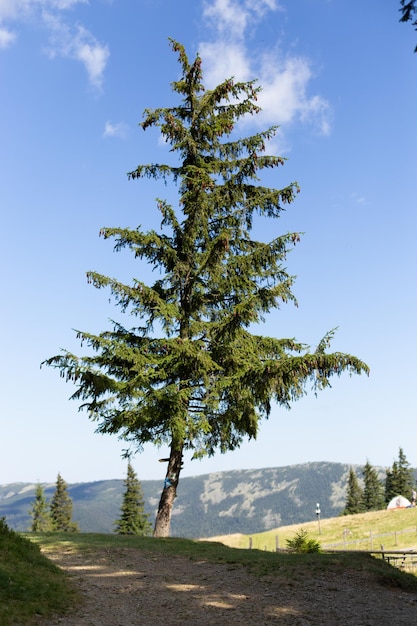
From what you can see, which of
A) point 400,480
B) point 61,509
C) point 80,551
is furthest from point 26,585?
point 400,480

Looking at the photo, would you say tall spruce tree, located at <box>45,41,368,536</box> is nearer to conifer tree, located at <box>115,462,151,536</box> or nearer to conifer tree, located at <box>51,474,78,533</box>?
conifer tree, located at <box>115,462,151,536</box>

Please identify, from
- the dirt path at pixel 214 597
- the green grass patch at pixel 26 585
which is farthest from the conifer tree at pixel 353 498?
the green grass patch at pixel 26 585

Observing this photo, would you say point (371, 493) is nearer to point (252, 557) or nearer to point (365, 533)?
point (365, 533)

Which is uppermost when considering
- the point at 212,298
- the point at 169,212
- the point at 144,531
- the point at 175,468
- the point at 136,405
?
the point at 169,212

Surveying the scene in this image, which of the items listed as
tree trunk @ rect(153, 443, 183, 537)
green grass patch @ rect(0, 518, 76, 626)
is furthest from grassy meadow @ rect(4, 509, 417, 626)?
tree trunk @ rect(153, 443, 183, 537)

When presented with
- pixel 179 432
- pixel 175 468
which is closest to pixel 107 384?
pixel 179 432

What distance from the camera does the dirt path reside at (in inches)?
368

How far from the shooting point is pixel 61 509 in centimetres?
6328

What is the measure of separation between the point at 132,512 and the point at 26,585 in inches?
1989

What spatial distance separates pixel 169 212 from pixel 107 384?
25.0ft

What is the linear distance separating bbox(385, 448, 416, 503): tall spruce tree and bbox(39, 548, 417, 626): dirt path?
7764cm

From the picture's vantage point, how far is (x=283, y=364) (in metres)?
16.4

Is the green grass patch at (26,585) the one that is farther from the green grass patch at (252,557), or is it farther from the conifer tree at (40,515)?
the conifer tree at (40,515)

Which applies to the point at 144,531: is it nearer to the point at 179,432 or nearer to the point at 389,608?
the point at 179,432
